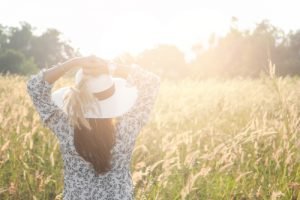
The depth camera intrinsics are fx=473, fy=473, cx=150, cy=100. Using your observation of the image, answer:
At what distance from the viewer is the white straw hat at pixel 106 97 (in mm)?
2459

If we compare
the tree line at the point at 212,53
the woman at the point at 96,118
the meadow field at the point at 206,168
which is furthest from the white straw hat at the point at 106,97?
the tree line at the point at 212,53

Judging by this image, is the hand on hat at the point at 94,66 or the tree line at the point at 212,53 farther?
the tree line at the point at 212,53

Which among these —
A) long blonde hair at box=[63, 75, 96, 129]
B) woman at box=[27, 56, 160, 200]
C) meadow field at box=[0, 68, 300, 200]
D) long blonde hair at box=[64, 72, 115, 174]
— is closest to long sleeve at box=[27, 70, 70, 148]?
woman at box=[27, 56, 160, 200]

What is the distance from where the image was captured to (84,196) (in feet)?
9.18

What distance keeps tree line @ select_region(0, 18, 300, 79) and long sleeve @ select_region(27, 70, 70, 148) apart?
77.2 ft

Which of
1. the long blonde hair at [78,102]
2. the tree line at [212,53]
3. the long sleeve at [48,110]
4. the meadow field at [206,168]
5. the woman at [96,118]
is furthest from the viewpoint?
the tree line at [212,53]

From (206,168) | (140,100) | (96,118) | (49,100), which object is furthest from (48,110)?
(206,168)

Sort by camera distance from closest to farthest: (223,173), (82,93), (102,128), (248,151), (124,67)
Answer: (82,93) < (102,128) < (124,67) < (223,173) < (248,151)

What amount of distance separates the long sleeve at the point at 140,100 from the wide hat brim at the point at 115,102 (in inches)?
2.2

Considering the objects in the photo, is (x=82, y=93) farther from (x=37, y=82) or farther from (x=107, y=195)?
(x=107, y=195)

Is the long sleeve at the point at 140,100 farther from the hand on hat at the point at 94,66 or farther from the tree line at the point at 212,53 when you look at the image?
the tree line at the point at 212,53

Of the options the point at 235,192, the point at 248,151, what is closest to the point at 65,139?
the point at 235,192

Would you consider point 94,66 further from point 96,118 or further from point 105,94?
point 96,118

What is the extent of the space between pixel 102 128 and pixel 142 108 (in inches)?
15.2
